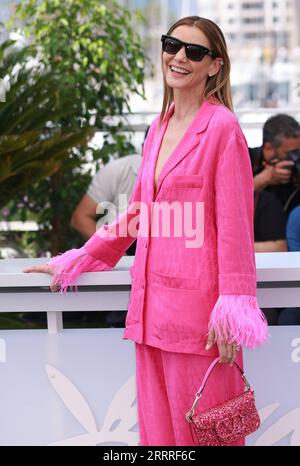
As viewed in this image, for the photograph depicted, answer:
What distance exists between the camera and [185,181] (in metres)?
2.69

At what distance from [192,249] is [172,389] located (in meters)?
0.41

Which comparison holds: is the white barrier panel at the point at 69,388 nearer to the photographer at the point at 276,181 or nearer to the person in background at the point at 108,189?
the photographer at the point at 276,181

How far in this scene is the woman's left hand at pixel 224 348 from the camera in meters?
2.62

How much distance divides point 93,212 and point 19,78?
129 cm

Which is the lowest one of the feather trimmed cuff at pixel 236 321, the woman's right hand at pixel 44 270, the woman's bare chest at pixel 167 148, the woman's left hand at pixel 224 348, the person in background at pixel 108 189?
the woman's left hand at pixel 224 348

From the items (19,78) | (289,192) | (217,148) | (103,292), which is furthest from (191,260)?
(19,78)

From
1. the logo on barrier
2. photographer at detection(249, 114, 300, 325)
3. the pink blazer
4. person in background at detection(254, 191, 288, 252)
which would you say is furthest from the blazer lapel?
person in background at detection(254, 191, 288, 252)

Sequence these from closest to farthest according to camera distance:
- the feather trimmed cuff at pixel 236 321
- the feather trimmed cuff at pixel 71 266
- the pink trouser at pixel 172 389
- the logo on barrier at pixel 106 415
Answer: the feather trimmed cuff at pixel 236 321, the pink trouser at pixel 172 389, the feather trimmed cuff at pixel 71 266, the logo on barrier at pixel 106 415

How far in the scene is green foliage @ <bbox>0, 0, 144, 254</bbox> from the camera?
6.77m

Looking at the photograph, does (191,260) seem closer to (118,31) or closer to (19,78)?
(19,78)

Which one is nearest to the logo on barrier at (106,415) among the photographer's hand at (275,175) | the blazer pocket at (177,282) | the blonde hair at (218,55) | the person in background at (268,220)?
the blazer pocket at (177,282)

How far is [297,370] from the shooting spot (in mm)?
3211

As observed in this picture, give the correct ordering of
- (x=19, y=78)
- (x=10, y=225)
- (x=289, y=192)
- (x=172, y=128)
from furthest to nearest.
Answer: (x=10, y=225), (x=19, y=78), (x=289, y=192), (x=172, y=128)

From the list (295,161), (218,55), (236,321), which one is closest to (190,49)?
(218,55)
